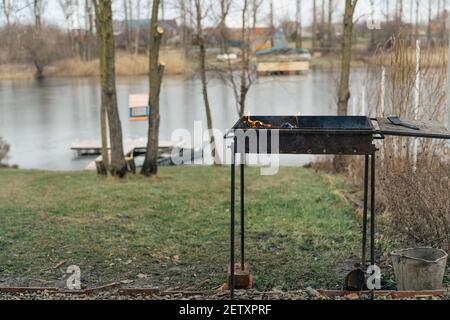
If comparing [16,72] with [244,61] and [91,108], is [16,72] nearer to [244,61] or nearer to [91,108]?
[91,108]

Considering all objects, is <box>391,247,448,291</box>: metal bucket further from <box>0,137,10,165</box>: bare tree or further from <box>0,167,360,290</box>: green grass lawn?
<box>0,137,10,165</box>: bare tree

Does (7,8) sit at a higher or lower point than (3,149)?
higher

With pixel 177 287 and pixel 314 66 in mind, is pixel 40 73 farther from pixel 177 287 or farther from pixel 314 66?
pixel 177 287

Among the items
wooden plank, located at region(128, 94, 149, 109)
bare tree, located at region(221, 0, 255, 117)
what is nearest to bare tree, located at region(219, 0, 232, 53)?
bare tree, located at region(221, 0, 255, 117)

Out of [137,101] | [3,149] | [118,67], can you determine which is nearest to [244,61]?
[137,101]

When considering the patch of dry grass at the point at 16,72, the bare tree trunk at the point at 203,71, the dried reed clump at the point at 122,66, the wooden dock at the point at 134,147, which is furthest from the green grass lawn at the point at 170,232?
the dried reed clump at the point at 122,66

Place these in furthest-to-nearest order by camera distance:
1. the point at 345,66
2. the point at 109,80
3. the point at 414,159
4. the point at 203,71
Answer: the point at 203,71, the point at 345,66, the point at 109,80, the point at 414,159

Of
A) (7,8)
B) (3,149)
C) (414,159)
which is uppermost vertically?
(7,8)

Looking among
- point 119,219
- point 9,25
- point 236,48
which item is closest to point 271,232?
point 119,219

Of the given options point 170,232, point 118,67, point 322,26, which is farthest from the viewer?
point 322,26

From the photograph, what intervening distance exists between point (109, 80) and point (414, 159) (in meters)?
4.32

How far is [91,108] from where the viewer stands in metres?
20.1

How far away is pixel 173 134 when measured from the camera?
15828mm
